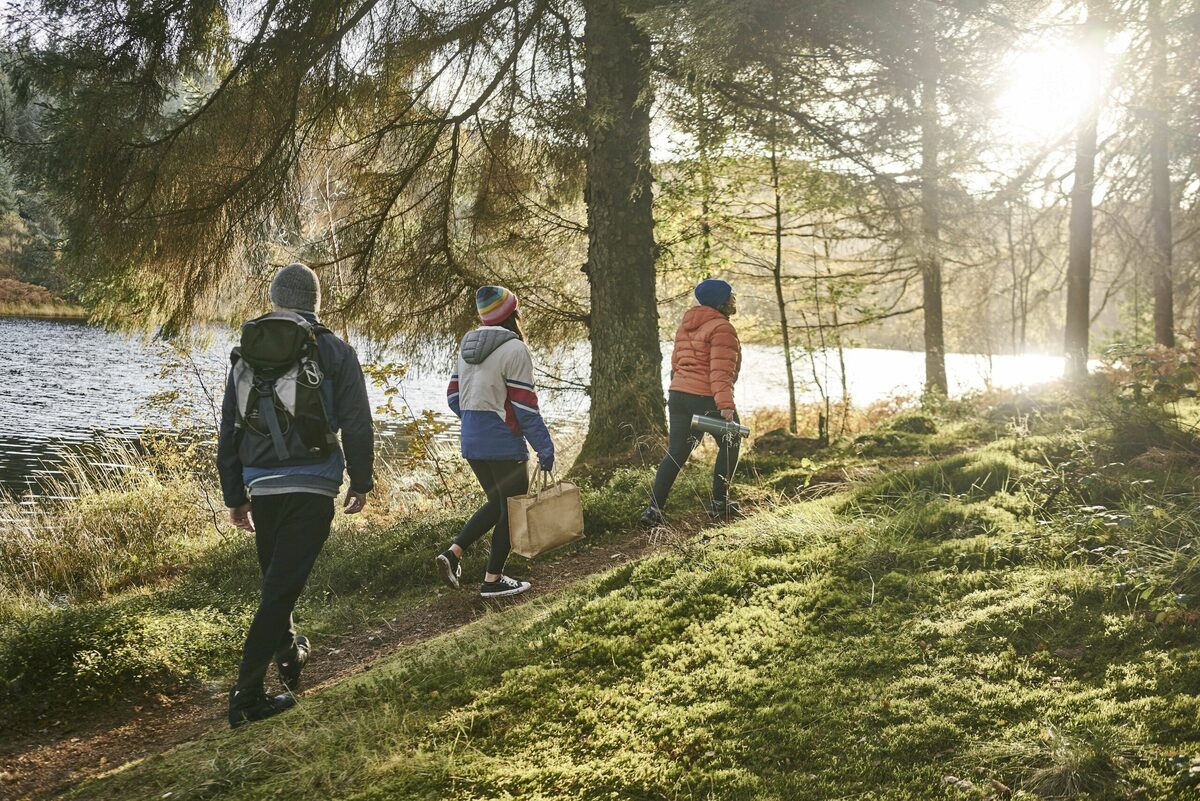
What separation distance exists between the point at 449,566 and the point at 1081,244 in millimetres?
11756

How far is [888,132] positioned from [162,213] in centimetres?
657

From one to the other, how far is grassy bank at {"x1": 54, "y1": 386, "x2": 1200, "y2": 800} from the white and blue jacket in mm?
972

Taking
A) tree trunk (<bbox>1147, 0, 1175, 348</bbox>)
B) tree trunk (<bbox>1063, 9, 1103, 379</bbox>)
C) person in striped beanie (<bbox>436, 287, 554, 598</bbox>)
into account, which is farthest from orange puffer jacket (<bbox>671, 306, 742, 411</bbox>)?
tree trunk (<bbox>1063, 9, 1103, 379</bbox>)

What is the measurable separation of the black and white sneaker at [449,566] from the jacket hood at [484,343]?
1384 millimetres

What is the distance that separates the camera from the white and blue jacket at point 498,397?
15.7ft

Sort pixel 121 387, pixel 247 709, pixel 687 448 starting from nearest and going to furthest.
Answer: pixel 247 709
pixel 687 448
pixel 121 387

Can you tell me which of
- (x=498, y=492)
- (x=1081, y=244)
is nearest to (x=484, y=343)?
(x=498, y=492)

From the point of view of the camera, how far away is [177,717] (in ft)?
13.7

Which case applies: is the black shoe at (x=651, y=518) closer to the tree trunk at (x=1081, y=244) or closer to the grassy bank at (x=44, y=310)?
the tree trunk at (x=1081, y=244)

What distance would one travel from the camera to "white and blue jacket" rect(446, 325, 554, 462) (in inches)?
189

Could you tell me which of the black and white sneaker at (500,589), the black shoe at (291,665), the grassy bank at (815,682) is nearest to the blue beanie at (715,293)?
the grassy bank at (815,682)

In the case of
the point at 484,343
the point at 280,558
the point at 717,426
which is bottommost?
the point at 280,558

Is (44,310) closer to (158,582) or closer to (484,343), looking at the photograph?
(158,582)

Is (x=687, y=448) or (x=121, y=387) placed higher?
(x=121, y=387)
